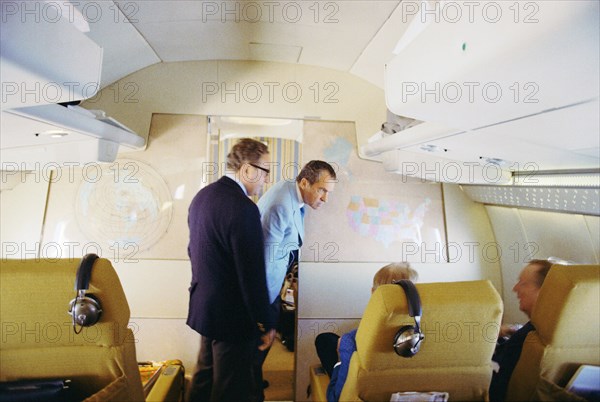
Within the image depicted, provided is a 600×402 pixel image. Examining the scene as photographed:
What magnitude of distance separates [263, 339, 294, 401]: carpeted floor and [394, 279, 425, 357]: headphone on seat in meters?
1.20

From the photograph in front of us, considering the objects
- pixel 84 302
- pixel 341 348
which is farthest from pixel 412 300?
pixel 84 302

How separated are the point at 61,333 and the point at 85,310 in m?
0.10

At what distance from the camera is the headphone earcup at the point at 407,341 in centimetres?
63

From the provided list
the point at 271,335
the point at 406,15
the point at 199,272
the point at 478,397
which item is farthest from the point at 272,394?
the point at 406,15

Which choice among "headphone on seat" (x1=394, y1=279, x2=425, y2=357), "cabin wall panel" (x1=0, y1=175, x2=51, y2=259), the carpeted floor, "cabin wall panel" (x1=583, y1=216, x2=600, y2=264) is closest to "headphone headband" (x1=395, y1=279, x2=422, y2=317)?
"headphone on seat" (x1=394, y1=279, x2=425, y2=357)

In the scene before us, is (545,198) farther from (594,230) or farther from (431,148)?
(431,148)

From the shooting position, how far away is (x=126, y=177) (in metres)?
1.71

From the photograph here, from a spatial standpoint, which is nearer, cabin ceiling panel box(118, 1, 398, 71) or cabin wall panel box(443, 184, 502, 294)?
cabin ceiling panel box(118, 1, 398, 71)

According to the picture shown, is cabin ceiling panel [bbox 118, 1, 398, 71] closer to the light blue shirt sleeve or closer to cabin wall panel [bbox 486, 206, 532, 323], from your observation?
the light blue shirt sleeve

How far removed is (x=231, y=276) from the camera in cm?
120

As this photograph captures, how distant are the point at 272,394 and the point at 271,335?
0.59 meters

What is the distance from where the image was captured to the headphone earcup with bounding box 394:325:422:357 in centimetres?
63

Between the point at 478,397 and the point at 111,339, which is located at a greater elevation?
the point at 111,339

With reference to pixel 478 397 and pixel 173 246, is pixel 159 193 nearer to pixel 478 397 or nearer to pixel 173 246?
pixel 173 246
